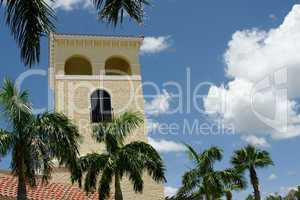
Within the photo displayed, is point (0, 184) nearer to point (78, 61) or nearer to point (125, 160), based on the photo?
point (125, 160)

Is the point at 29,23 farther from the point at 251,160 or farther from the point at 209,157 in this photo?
the point at 251,160

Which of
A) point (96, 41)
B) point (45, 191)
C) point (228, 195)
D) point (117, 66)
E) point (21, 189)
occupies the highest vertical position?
point (96, 41)

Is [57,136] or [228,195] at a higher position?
[57,136]

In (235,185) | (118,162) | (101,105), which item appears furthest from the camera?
(101,105)

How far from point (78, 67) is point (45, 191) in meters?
13.4

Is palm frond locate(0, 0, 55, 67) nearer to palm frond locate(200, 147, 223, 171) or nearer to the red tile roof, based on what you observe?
the red tile roof

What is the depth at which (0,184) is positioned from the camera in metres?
24.7

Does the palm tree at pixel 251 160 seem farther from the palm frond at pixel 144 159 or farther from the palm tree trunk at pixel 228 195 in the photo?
the palm frond at pixel 144 159

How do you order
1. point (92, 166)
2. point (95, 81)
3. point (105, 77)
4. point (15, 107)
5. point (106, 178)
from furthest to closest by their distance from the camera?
1. point (105, 77)
2. point (95, 81)
3. point (92, 166)
4. point (106, 178)
5. point (15, 107)

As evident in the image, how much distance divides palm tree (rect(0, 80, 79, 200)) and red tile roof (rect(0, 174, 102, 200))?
18.3 ft

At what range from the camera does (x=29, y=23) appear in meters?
8.98

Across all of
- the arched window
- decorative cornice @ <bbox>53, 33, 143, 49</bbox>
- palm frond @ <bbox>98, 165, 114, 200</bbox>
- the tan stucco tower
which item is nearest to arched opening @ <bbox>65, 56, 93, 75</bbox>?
the tan stucco tower

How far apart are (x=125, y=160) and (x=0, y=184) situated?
240 inches

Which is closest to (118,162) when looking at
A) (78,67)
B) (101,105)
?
(101,105)
